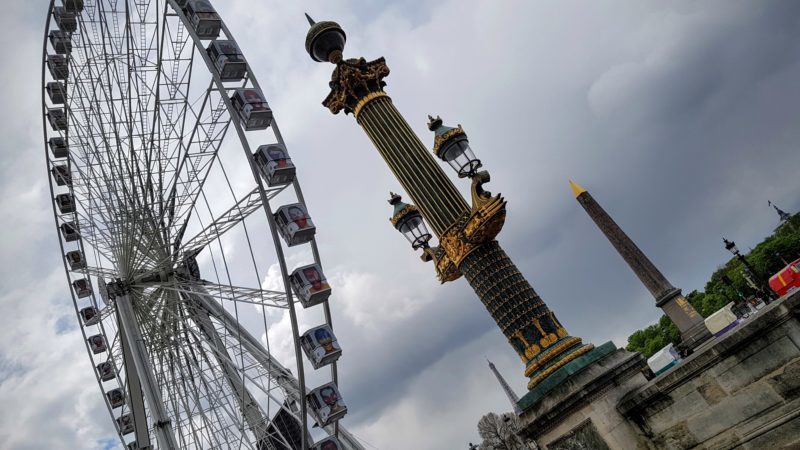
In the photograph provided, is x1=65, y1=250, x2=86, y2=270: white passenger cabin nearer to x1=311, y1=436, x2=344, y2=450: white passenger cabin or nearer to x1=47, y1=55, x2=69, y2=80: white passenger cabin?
x1=47, y1=55, x2=69, y2=80: white passenger cabin

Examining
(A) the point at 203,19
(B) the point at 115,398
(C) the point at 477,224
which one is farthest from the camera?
(B) the point at 115,398

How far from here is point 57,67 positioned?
2194 centimetres

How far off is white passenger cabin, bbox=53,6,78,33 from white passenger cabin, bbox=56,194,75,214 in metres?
7.20

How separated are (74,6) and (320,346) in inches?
673

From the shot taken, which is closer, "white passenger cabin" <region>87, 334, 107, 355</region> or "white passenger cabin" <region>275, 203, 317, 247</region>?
"white passenger cabin" <region>275, 203, 317, 247</region>

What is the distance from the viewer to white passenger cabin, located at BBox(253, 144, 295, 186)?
1478 cm

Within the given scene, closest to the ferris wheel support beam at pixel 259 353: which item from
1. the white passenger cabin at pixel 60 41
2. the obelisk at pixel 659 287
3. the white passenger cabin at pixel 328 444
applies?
the white passenger cabin at pixel 328 444

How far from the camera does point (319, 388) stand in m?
15.5

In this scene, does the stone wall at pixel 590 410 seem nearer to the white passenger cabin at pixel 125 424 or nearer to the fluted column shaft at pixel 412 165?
the fluted column shaft at pixel 412 165

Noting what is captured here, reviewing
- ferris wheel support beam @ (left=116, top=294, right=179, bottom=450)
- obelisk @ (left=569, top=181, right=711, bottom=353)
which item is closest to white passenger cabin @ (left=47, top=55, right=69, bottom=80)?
ferris wheel support beam @ (left=116, top=294, right=179, bottom=450)

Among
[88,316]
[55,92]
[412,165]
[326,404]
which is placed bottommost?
[326,404]

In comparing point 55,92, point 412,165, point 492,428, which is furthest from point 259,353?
point 492,428

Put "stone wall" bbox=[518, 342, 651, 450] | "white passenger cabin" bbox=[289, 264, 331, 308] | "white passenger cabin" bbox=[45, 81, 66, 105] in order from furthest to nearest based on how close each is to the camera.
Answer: "white passenger cabin" bbox=[45, 81, 66, 105] → "white passenger cabin" bbox=[289, 264, 331, 308] → "stone wall" bbox=[518, 342, 651, 450]

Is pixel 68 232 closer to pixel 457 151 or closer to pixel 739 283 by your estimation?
pixel 457 151
